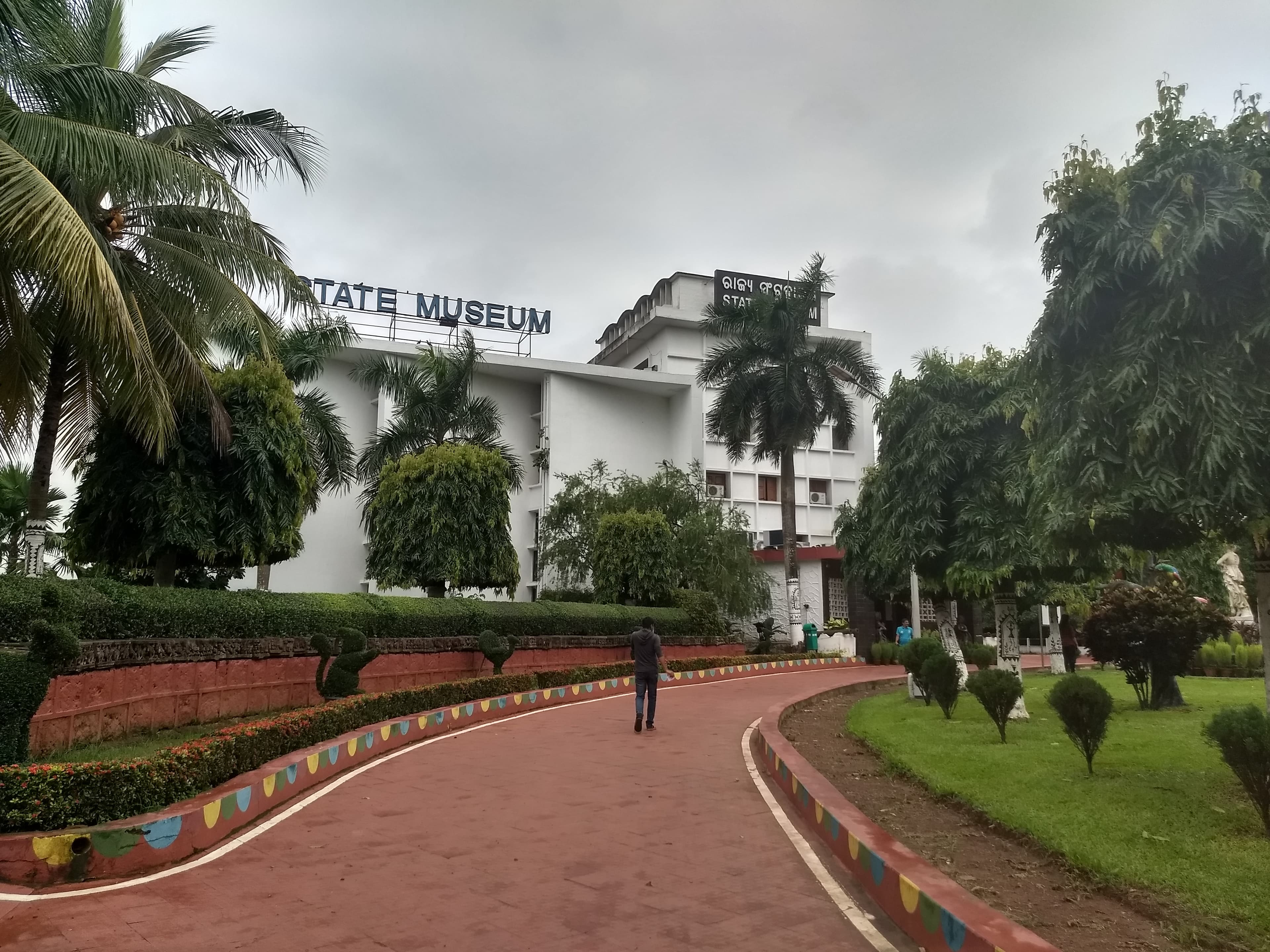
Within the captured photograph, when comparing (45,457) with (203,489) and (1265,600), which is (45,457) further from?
(1265,600)

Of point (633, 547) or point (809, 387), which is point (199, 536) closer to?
point (633, 547)

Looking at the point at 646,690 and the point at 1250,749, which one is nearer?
the point at 1250,749

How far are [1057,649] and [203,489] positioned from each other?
2087 cm

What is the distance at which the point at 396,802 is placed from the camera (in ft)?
26.8

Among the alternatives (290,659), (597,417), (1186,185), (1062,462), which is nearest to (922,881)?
(1062,462)

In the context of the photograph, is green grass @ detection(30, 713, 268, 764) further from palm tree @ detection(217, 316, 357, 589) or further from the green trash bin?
the green trash bin

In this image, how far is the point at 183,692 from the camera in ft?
35.7

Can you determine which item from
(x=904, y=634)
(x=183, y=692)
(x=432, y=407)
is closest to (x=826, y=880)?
(x=183, y=692)

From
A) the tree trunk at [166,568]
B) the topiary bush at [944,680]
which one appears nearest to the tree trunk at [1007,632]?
the topiary bush at [944,680]

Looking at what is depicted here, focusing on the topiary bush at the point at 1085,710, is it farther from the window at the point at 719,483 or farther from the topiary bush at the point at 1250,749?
the window at the point at 719,483

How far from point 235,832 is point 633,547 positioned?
19.8 m

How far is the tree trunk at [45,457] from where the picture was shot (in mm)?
11359

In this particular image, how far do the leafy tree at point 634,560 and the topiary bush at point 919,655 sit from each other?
11200 millimetres

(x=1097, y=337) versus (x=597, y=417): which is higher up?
(x=597, y=417)
